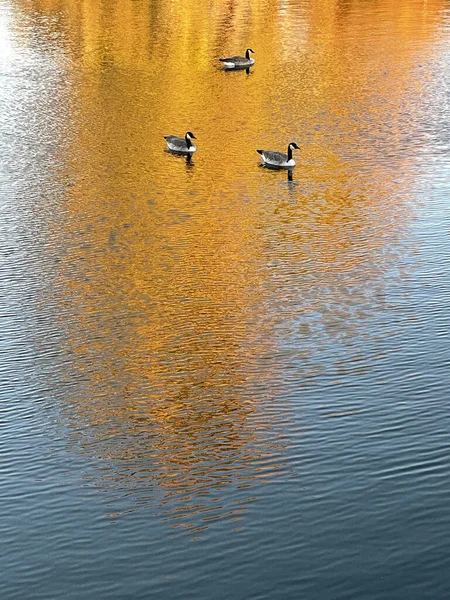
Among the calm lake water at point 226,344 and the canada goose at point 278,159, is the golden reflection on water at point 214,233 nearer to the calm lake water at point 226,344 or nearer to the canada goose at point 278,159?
the calm lake water at point 226,344

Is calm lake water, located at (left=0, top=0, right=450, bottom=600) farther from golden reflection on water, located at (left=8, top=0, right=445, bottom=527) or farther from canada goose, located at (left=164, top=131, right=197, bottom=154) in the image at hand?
canada goose, located at (left=164, top=131, right=197, bottom=154)

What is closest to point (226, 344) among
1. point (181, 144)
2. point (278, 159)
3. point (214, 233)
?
point (214, 233)

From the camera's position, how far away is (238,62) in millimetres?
65125

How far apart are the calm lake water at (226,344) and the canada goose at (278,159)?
64cm

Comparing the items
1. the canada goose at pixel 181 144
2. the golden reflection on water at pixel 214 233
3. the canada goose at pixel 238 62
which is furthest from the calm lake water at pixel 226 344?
the canada goose at pixel 238 62

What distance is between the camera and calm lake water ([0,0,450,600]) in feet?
58.1

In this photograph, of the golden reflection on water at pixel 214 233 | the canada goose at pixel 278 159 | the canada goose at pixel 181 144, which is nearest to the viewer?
the golden reflection on water at pixel 214 233

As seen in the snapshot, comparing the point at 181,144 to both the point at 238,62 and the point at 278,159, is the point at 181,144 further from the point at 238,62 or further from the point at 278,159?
the point at 238,62

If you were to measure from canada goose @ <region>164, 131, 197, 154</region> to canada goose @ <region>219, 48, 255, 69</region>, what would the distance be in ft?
61.2

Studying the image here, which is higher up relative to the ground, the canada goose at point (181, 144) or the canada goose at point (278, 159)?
the canada goose at point (278, 159)

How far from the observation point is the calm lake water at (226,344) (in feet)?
58.1

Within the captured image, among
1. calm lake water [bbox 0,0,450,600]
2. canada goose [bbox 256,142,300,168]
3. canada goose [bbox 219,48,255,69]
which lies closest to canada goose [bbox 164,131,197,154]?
calm lake water [bbox 0,0,450,600]

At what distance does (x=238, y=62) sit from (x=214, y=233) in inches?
1216

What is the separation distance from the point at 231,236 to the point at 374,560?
64.1 ft
